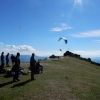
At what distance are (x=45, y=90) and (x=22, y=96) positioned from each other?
3.39m

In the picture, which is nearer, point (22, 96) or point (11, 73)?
point (22, 96)

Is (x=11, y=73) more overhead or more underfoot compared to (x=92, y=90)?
more overhead

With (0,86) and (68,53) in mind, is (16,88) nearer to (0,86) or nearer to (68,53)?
(0,86)

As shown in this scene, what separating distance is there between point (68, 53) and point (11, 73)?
8114 cm

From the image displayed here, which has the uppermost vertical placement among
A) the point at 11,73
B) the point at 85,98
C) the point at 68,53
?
the point at 68,53

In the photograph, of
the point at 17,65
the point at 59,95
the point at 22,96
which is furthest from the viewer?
the point at 17,65

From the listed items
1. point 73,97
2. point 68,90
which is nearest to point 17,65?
point 68,90

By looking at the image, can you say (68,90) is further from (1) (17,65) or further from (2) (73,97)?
(1) (17,65)

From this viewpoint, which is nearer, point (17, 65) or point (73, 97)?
point (73, 97)

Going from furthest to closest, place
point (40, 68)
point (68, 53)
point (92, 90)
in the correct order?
1. point (68, 53)
2. point (40, 68)
3. point (92, 90)

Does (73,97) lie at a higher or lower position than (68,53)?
lower

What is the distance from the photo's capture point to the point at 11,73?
28.8m

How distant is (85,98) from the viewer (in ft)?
63.4

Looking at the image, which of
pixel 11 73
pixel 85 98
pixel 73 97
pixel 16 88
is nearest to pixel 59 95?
pixel 73 97
